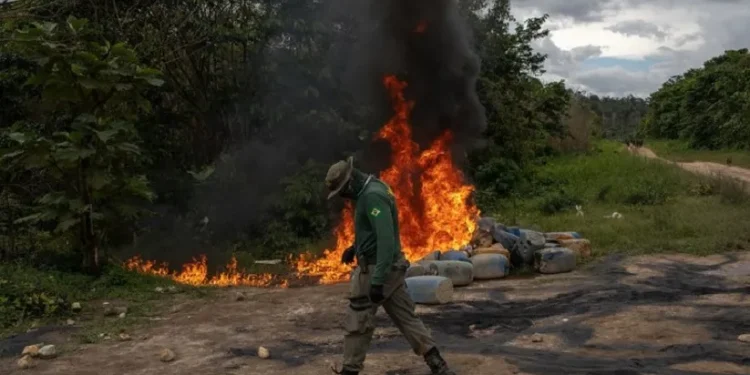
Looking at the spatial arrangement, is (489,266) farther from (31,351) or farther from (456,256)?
(31,351)

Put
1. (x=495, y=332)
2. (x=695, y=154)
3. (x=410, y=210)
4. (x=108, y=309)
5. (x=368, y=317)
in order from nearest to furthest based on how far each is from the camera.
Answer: (x=368, y=317) → (x=495, y=332) → (x=108, y=309) → (x=410, y=210) → (x=695, y=154)

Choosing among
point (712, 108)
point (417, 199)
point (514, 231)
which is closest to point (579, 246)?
point (514, 231)

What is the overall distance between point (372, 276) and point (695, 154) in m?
30.1

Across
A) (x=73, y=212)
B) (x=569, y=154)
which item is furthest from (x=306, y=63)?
(x=569, y=154)

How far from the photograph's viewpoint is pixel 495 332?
23.2 feet

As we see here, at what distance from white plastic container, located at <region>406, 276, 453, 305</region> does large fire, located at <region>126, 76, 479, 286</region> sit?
2.88 m

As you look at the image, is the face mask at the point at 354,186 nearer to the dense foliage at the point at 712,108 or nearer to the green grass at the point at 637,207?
the green grass at the point at 637,207

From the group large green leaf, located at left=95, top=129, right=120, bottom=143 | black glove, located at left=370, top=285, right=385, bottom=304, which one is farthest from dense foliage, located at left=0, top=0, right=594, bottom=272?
black glove, located at left=370, top=285, right=385, bottom=304

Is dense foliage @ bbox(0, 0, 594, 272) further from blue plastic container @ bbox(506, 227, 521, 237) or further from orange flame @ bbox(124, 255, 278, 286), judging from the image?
blue plastic container @ bbox(506, 227, 521, 237)

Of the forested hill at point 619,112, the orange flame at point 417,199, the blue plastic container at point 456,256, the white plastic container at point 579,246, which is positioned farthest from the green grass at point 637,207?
the forested hill at point 619,112

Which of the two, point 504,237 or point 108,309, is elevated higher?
point 504,237

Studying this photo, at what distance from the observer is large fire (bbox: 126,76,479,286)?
1155 cm

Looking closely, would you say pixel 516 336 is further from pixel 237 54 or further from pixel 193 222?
pixel 237 54

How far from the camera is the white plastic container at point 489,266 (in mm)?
9969
